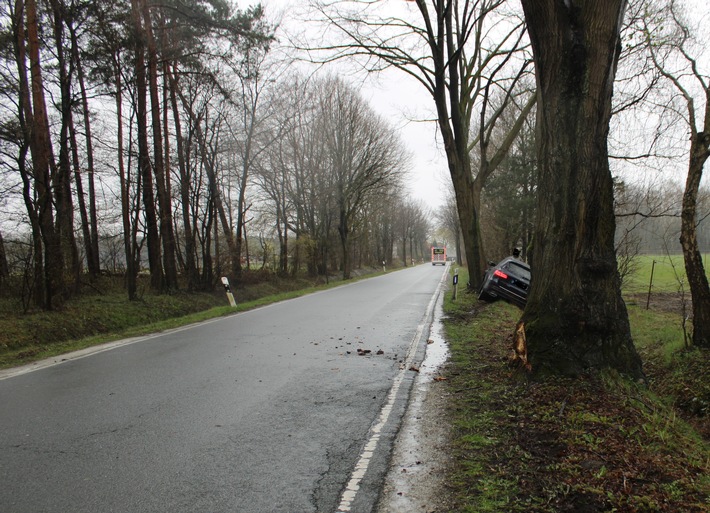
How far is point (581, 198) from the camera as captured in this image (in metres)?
4.96

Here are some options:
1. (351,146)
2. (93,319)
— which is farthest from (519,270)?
(351,146)

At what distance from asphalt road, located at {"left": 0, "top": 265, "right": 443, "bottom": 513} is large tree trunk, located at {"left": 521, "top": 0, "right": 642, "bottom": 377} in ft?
6.34

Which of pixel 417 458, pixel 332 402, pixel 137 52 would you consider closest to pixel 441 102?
pixel 137 52

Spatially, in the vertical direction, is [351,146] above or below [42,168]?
above

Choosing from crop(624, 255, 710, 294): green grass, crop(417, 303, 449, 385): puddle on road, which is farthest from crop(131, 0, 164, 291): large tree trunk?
crop(624, 255, 710, 294): green grass

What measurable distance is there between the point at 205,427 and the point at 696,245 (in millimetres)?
8169

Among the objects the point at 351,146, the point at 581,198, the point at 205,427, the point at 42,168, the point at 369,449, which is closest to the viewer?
the point at 369,449

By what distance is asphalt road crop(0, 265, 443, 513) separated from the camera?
3084 mm

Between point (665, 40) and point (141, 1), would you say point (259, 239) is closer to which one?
point (141, 1)

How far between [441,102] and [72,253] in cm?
1274

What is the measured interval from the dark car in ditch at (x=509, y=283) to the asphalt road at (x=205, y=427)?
18.8ft

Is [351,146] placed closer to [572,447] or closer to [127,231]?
[127,231]

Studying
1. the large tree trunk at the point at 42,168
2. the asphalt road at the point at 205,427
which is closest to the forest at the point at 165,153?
the large tree trunk at the point at 42,168

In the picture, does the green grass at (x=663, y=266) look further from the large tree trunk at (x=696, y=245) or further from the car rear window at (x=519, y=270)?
the car rear window at (x=519, y=270)
